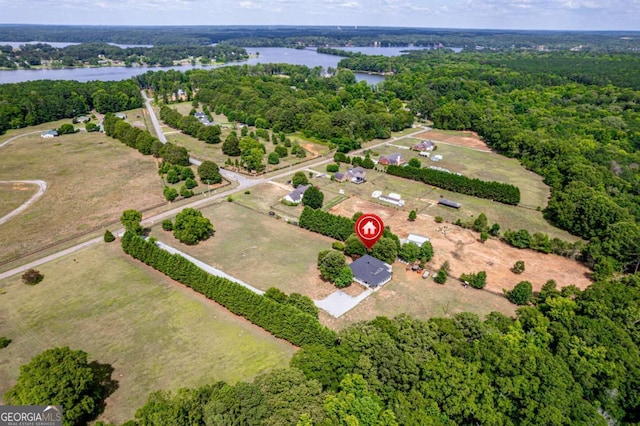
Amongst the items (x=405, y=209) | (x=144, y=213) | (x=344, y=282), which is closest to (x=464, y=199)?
(x=405, y=209)

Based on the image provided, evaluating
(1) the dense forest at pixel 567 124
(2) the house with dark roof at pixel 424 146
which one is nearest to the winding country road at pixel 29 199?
(2) the house with dark roof at pixel 424 146

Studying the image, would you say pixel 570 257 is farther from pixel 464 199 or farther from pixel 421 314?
pixel 421 314

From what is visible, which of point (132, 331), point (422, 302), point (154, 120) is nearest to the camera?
point (132, 331)

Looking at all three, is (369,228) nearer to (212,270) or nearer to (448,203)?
(212,270)

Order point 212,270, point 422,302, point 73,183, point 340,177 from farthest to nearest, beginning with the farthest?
point 340,177 → point 73,183 → point 212,270 → point 422,302

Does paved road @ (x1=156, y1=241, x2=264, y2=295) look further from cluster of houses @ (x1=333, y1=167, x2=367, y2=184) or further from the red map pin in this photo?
cluster of houses @ (x1=333, y1=167, x2=367, y2=184)

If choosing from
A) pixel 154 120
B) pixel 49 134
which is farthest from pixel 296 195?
pixel 49 134
